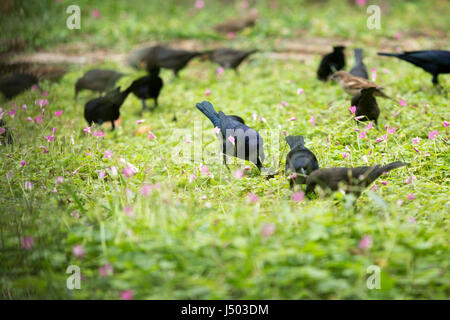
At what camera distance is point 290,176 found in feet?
11.7

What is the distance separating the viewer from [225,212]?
11.6 feet

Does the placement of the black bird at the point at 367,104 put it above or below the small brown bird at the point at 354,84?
below

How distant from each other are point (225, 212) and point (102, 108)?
123 inches

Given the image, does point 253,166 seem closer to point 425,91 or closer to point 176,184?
point 176,184

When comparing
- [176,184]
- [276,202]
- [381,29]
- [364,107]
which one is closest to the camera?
[276,202]

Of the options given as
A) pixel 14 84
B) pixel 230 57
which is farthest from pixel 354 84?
pixel 14 84

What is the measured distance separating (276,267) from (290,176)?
108cm

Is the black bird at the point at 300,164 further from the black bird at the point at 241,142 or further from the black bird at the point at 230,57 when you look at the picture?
the black bird at the point at 230,57

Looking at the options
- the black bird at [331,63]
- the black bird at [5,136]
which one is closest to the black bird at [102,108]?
the black bird at [5,136]

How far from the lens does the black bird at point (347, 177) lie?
3268 millimetres

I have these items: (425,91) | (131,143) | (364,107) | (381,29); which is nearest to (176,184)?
(131,143)

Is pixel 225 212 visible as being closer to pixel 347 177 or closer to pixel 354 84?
pixel 347 177

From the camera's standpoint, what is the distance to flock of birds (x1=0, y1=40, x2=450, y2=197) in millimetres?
3412
